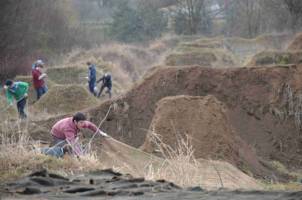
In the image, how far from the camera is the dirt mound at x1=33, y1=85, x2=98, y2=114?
1219 inches

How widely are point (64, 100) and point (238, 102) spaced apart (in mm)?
7736

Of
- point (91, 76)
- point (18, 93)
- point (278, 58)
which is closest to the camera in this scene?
point (18, 93)

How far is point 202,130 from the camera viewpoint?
71.3 ft

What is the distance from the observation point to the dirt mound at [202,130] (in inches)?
819

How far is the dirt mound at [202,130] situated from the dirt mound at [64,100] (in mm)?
9150

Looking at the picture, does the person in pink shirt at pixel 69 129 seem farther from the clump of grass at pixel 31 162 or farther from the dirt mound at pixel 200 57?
the dirt mound at pixel 200 57

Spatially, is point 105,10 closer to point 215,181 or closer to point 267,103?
point 267,103

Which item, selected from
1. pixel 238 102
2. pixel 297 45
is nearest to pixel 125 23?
pixel 297 45

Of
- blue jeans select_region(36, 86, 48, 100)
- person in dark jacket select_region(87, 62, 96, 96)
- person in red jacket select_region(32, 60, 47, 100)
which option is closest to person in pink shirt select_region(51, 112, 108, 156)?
person in red jacket select_region(32, 60, 47, 100)

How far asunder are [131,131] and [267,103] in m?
5.08

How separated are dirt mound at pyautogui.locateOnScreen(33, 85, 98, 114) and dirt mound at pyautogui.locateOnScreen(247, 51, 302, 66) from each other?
7.59 metres

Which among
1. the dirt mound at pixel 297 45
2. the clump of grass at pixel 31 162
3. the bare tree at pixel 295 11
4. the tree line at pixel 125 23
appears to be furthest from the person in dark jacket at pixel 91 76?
the bare tree at pixel 295 11

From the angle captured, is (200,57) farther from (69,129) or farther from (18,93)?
(69,129)

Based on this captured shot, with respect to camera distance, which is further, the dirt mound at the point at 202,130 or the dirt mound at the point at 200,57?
the dirt mound at the point at 200,57
